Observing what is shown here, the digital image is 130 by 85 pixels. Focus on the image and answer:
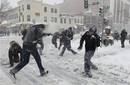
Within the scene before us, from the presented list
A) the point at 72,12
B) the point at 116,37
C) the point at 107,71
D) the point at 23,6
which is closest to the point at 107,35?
the point at 116,37

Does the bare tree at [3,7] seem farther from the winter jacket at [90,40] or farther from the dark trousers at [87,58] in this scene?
the winter jacket at [90,40]

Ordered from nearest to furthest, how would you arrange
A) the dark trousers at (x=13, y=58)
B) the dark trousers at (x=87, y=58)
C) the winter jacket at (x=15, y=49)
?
1. the dark trousers at (x=87, y=58)
2. the winter jacket at (x=15, y=49)
3. the dark trousers at (x=13, y=58)

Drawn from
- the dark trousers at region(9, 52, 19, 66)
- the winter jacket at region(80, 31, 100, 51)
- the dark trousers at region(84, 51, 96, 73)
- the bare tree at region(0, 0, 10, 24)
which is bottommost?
the dark trousers at region(9, 52, 19, 66)

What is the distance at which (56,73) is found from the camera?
10.7m

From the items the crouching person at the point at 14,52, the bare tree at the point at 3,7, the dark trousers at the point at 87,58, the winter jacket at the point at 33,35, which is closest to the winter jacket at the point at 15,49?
the crouching person at the point at 14,52

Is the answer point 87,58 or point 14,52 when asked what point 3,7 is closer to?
point 14,52

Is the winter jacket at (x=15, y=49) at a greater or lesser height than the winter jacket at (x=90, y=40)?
lesser

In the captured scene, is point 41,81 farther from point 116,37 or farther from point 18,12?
point 18,12

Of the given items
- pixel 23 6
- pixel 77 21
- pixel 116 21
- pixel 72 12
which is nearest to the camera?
pixel 23 6

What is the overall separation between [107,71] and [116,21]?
9008cm

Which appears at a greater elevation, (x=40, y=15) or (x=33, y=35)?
(x=40, y=15)

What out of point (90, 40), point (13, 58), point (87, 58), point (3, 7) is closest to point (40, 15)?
point (3, 7)

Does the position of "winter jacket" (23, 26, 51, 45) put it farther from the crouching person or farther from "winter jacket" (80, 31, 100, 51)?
the crouching person

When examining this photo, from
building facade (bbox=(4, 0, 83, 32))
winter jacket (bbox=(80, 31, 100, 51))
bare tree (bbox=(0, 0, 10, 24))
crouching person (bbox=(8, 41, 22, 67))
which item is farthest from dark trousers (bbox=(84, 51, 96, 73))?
bare tree (bbox=(0, 0, 10, 24))
